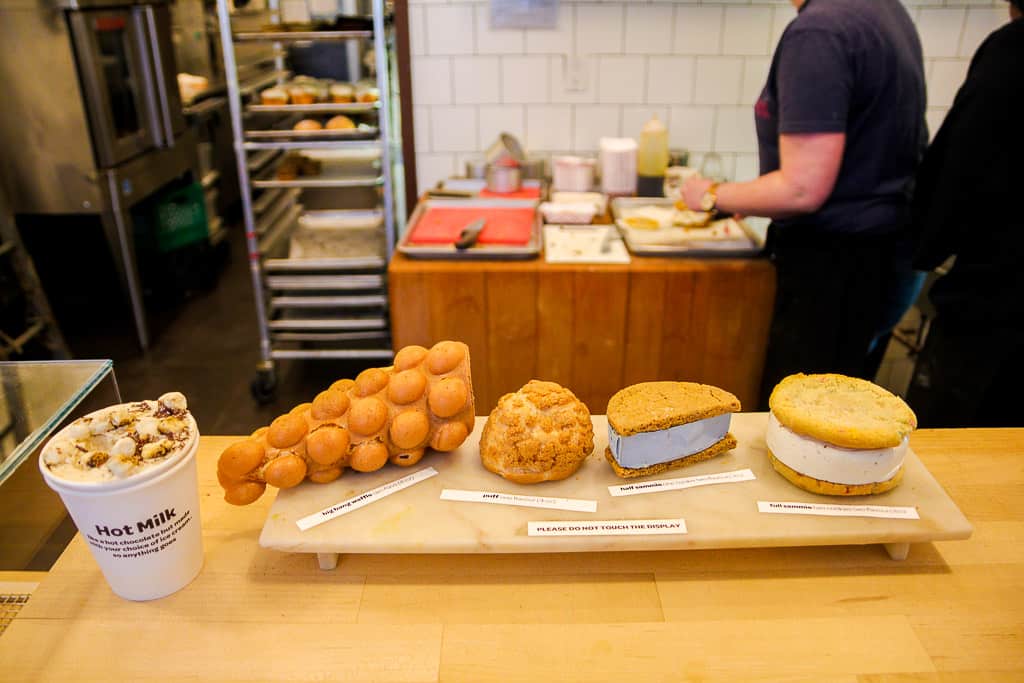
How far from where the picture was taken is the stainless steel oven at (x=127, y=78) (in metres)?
3.39

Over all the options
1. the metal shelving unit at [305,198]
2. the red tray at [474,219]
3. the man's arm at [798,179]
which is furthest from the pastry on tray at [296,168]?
the man's arm at [798,179]

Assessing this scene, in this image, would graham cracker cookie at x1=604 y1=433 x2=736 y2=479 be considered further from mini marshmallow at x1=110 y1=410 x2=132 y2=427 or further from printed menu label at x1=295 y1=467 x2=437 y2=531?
mini marshmallow at x1=110 y1=410 x2=132 y2=427

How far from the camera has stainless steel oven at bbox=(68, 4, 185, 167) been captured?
339 centimetres

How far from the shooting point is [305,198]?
11.2ft

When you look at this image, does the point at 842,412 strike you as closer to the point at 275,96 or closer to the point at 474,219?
the point at 474,219

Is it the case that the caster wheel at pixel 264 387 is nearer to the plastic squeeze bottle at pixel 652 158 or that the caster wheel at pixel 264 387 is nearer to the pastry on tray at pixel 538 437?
the plastic squeeze bottle at pixel 652 158

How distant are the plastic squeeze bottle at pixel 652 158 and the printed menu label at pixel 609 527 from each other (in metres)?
2.08

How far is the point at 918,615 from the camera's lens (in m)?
0.99

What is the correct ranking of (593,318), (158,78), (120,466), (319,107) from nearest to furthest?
(120,466), (593,318), (319,107), (158,78)

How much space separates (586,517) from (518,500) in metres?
0.10

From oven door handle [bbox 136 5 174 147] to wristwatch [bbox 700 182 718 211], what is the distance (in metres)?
2.96

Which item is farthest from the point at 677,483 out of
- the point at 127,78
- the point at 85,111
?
the point at 127,78

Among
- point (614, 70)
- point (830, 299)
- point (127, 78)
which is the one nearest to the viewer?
point (830, 299)

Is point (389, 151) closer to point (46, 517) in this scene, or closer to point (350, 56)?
point (350, 56)
